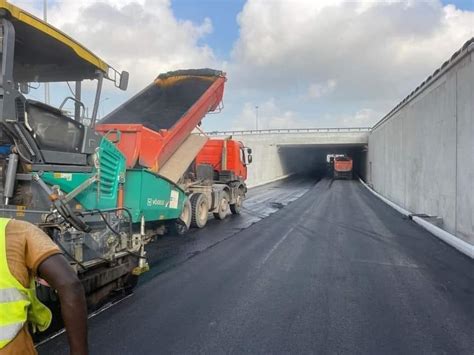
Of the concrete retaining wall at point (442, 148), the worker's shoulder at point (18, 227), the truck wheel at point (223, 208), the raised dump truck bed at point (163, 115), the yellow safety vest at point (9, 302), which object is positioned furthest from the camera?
the truck wheel at point (223, 208)

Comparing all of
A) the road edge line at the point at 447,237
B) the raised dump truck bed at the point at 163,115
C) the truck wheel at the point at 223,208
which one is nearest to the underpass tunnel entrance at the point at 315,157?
the truck wheel at the point at 223,208

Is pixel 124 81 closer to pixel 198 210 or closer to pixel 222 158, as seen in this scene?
pixel 198 210

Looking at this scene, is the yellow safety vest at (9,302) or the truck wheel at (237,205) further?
the truck wheel at (237,205)

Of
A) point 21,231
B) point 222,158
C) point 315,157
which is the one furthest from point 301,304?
point 315,157

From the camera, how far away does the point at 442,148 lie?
10.9m

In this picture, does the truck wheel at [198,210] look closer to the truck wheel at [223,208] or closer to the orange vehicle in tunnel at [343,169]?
the truck wheel at [223,208]

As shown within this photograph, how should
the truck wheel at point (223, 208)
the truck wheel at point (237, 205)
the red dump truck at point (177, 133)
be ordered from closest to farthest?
1. the red dump truck at point (177, 133)
2. the truck wheel at point (223, 208)
3. the truck wheel at point (237, 205)

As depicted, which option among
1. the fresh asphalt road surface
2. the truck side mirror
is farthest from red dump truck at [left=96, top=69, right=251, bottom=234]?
the fresh asphalt road surface

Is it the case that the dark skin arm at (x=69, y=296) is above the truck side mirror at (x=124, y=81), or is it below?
below

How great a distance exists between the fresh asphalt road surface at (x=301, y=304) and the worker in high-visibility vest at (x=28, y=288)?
A: 218 cm

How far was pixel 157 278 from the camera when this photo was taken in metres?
6.32

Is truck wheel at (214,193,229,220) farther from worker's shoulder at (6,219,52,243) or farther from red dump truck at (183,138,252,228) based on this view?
worker's shoulder at (6,219,52,243)

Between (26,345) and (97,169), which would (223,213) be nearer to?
(97,169)

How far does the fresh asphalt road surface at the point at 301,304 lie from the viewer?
4055mm
